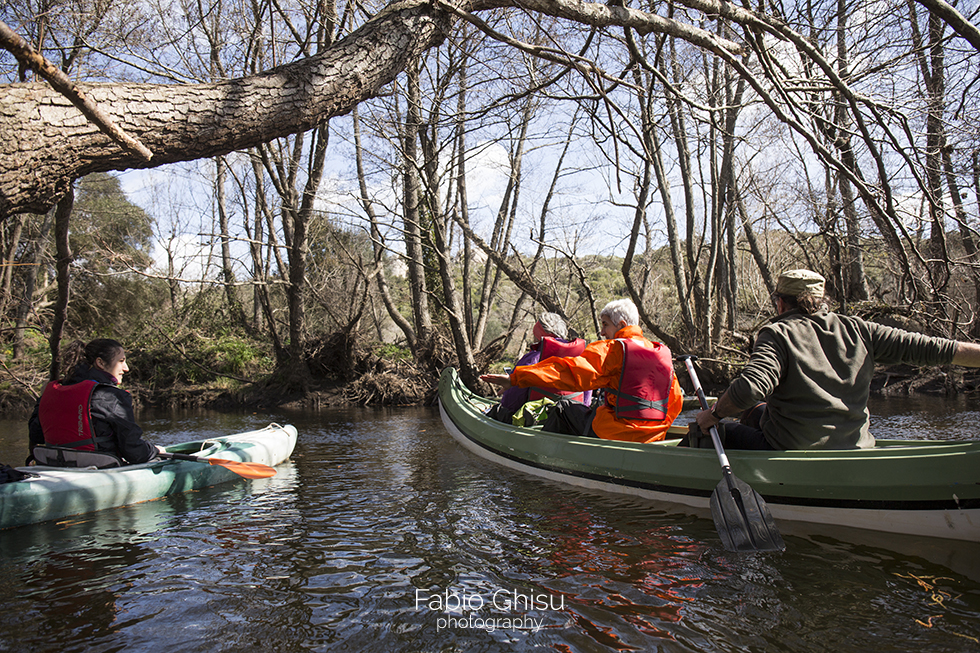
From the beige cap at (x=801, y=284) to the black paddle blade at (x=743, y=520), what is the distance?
1128 mm

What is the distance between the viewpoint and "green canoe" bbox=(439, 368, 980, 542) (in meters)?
3.19

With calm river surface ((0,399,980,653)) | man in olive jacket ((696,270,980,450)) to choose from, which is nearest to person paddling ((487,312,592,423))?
calm river surface ((0,399,980,653))

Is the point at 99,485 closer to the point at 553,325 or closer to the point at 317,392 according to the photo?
the point at 553,325

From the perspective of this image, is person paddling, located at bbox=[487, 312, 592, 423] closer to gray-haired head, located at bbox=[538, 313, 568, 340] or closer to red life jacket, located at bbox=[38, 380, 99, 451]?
gray-haired head, located at bbox=[538, 313, 568, 340]

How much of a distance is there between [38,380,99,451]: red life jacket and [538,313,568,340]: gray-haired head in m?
3.79

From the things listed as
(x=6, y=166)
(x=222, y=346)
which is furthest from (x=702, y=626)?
A: (x=222, y=346)

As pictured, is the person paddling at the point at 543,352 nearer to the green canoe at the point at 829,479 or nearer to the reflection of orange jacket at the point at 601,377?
the reflection of orange jacket at the point at 601,377

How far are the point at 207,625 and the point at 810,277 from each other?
11.3 ft

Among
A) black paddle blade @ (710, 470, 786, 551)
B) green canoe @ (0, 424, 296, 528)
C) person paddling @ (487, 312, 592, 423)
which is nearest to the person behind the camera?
black paddle blade @ (710, 470, 786, 551)

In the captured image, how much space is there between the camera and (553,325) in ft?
20.0

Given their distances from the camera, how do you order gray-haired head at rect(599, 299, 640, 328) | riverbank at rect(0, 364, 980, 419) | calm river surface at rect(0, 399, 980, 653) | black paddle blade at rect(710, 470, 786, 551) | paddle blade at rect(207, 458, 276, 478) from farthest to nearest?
1. riverbank at rect(0, 364, 980, 419)
2. paddle blade at rect(207, 458, 276, 478)
3. gray-haired head at rect(599, 299, 640, 328)
4. black paddle blade at rect(710, 470, 786, 551)
5. calm river surface at rect(0, 399, 980, 653)

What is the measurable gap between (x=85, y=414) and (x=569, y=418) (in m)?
3.84

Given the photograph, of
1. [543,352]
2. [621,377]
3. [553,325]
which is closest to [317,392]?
[553,325]

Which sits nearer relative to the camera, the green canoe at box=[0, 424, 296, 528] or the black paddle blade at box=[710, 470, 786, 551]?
the black paddle blade at box=[710, 470, 786, 551]
